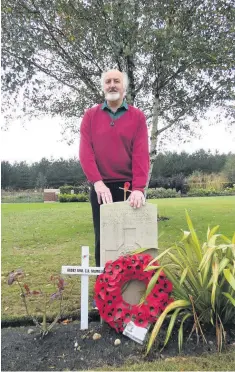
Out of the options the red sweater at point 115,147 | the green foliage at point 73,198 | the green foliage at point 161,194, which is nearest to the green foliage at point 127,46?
the red sweater at point 115,147

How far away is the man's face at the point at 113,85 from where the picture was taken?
10.5ft

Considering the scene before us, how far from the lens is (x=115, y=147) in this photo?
3197 mm

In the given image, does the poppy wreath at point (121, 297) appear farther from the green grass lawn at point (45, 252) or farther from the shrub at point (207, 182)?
the shrub at point (207, 182)

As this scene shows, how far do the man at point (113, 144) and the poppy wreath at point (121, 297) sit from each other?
565 millimetres

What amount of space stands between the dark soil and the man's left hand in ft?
3.36

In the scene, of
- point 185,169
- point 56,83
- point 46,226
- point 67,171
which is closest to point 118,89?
point 56,83

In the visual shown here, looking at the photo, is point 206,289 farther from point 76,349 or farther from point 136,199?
point 76,349

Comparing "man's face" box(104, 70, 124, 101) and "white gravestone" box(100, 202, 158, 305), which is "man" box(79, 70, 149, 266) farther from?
"white gravestone" box(100, 202, 158, 305)

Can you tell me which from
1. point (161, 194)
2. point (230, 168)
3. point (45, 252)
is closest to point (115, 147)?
point (45, 252)

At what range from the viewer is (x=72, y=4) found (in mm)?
7965

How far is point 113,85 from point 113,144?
508mm

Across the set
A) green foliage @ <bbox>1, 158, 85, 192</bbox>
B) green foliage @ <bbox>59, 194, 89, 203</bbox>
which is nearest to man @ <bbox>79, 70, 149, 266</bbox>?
green foliage @ <bbox>59, 194, 89, 203</bbox>

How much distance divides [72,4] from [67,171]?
2957 cm

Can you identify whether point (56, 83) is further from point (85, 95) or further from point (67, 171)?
point (67, 171)
